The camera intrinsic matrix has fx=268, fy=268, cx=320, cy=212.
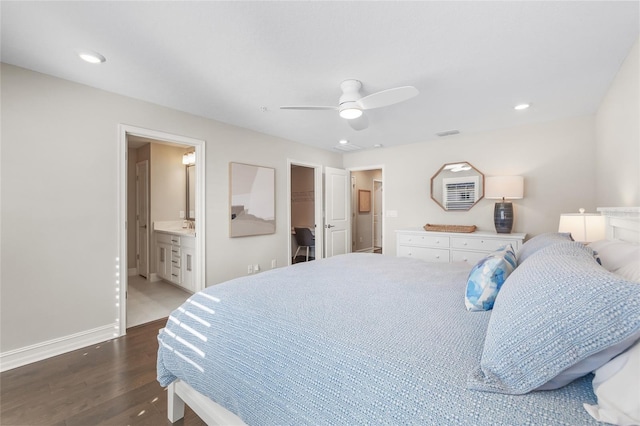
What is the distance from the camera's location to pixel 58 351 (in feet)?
7.72

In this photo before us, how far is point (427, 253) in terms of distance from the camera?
405cm

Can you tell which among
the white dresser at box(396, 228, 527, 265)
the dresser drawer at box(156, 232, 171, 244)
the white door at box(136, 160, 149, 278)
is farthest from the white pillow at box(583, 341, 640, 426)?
the white door at box(136, 160, 149, 278)

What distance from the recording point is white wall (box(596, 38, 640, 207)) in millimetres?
1857

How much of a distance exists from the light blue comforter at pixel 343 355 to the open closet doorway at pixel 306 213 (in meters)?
3.24

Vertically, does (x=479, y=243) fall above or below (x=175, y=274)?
above

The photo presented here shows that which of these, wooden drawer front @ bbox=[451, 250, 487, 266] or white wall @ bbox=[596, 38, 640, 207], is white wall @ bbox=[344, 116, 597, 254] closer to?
white wall @ bbox=[596, 38, 640, 207]

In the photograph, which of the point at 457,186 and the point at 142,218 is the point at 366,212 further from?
the point at 142,218

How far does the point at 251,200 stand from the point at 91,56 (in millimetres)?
2291

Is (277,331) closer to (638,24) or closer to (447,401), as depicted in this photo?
(447,401)

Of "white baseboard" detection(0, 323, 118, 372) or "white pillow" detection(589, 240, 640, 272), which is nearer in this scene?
"white pillow" detection(589, 240, 640, 272)

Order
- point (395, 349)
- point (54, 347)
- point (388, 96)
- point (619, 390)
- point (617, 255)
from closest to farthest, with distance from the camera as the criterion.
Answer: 1. point (619, 390)
2. point (395, 349)
3. point (617, 255)
4. point (388, 96)
5. point (54, 347)

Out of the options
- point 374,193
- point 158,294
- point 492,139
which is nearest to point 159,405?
point 158,294

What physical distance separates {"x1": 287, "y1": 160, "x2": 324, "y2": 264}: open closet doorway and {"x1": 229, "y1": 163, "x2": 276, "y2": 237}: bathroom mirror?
713mm

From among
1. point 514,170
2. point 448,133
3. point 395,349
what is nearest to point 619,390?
point 395,349
